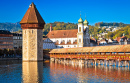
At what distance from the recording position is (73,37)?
103500 mm

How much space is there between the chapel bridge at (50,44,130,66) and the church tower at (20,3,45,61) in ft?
13.5

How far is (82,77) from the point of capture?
3409 cm

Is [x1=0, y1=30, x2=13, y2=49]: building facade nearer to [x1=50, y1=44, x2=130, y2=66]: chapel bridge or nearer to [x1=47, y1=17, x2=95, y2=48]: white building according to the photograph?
[x1=47, y1=17, x2=95, y2=48]: white building

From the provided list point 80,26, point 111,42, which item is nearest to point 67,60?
point 80,26

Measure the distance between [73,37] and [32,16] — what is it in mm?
41800

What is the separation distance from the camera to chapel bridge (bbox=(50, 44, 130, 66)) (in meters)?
42.3

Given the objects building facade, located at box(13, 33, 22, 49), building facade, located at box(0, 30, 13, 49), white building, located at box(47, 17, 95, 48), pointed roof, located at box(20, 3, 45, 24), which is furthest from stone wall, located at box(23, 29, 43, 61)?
white building, located at box(47, 17, 95, 48)

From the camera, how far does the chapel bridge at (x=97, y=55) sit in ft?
139

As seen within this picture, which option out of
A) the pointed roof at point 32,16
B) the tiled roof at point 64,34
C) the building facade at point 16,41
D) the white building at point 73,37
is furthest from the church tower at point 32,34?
the tiled roof at point 64,34

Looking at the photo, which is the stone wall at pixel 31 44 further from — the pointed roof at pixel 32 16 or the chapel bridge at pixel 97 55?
the chapel bridge at pixel 97 55

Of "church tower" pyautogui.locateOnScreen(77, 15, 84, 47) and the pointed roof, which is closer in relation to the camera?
the pointed roof

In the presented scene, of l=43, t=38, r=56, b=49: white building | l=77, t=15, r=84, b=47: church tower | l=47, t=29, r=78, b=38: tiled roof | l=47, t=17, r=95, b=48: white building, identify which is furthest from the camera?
l=47, t=29, r=78, b=38: tiled roof

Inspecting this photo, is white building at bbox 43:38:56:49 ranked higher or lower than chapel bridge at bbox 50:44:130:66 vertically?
higher

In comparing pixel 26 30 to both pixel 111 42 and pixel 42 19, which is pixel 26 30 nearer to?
pixel 42 19
